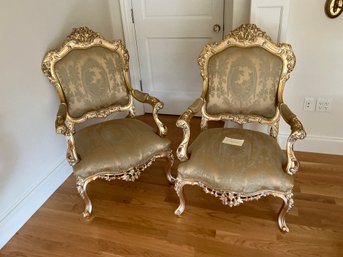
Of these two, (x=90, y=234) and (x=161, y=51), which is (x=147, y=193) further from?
(x=161, y=51)

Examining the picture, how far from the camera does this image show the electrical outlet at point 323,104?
224 cm

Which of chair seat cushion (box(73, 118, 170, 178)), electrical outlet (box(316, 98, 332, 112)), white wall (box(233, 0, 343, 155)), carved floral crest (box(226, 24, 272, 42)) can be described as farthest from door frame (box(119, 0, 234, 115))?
chair seat cushion (box(73, 118, 170, 178))

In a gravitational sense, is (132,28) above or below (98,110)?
above

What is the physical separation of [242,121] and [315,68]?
2.43 feet

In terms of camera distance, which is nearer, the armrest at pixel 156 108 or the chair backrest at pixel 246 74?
the chair backrest at pixel 246 74

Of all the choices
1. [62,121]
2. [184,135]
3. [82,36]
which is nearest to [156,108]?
[184,135]

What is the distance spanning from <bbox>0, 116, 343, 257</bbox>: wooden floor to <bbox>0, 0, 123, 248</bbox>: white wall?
0.46 feet

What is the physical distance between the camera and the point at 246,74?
1.87 m

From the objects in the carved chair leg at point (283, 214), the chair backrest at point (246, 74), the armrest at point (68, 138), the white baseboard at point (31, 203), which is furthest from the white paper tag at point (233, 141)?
the white baseboard at point (31, 203)

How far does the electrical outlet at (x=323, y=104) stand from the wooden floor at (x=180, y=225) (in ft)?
1.49

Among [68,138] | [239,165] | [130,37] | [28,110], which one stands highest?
[130,37]

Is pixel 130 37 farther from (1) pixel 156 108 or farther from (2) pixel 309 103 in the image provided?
(2) pixel 309 103

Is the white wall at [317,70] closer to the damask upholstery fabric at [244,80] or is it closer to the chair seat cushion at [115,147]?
the damask upholstery fabric at [244,80]

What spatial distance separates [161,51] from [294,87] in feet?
4.09
